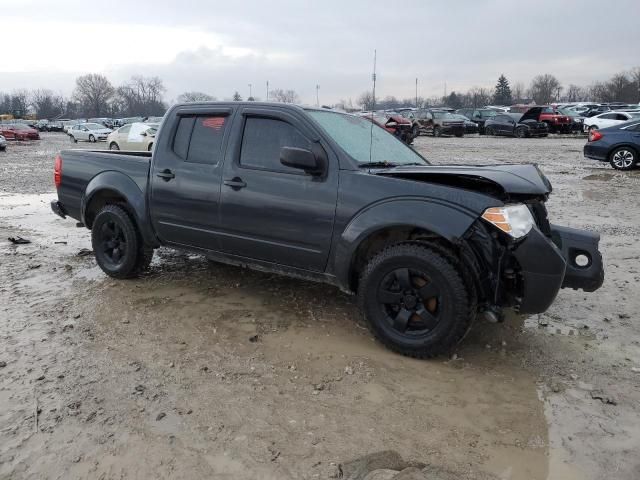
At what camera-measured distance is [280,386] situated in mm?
3346

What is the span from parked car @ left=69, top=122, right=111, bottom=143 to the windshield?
115 ft

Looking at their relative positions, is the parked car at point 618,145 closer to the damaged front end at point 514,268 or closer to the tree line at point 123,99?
the damaged front end at point 514,268

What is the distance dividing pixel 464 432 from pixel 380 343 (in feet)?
3.61

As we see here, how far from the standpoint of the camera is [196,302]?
4.82 meters

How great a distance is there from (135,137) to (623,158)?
663 inches

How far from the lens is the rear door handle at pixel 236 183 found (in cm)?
436

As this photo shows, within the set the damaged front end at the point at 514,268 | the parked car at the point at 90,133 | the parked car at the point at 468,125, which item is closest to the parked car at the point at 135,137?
the parked car at the point at 90,133

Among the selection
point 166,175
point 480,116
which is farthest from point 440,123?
point 166,175

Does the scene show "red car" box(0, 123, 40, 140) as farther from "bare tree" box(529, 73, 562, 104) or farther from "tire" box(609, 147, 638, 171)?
"bare tree" box(529, 73, 562, 104)

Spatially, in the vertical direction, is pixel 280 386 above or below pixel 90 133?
below

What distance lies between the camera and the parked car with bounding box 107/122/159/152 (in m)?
19.6

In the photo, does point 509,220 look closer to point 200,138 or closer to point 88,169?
point 200,138

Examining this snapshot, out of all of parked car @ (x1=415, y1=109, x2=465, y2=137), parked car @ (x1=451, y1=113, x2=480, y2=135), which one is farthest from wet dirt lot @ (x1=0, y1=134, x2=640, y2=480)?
parked car @ (x1=451, y1=113, x2=480, y2=135)

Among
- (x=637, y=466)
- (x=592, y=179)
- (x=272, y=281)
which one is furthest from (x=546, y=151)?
(x=637, y=466)
